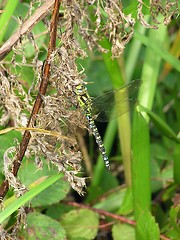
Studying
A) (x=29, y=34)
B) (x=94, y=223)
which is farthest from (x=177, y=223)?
(x=29, y=34)

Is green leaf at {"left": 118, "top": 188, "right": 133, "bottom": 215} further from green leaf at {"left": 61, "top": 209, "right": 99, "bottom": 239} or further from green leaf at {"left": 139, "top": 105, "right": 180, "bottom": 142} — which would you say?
green leaf at {"left": 139, "top": 105, "right": 180, "bottom": 142}

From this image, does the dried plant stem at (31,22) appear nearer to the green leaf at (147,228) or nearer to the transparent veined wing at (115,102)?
the transparent veined wing at (115,102)

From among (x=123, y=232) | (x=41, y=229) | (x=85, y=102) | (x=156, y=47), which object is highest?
(x=156, y=47)

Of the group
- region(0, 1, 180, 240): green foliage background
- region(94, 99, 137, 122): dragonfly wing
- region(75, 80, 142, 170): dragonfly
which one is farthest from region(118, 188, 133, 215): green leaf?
region(94, 99, 137, 122): dragonfly wing

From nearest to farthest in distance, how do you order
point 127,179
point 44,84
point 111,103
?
point 44,84 < point 111,103 < point 127,179

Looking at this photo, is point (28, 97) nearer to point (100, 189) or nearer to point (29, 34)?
point (29, 34)

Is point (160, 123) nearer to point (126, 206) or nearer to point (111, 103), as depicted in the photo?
point (111, 103)

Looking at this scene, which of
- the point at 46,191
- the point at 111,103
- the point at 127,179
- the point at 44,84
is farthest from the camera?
the point at 127,179

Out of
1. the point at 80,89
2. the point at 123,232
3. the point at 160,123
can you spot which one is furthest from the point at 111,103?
the point at 123,232
